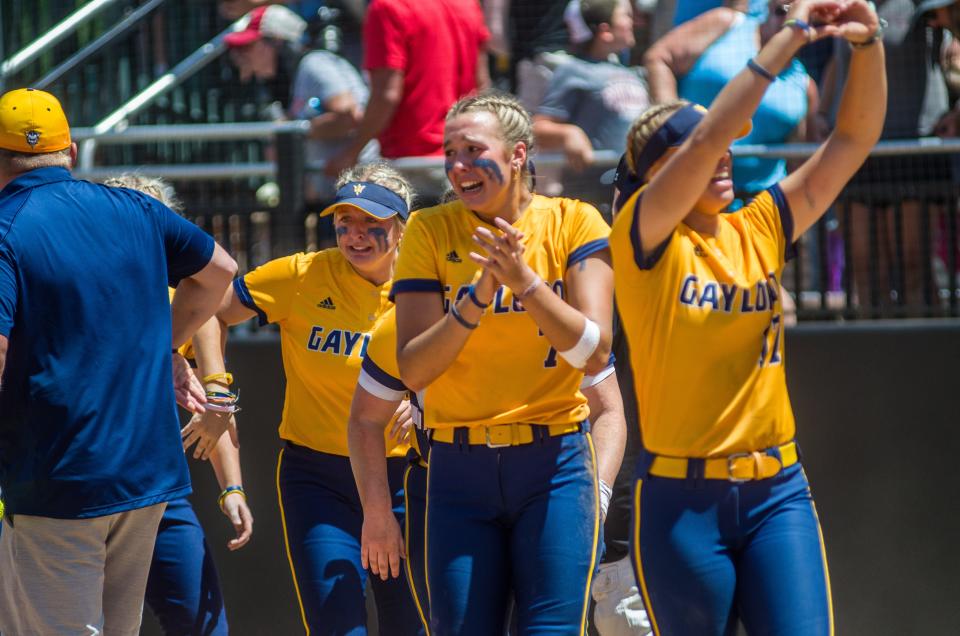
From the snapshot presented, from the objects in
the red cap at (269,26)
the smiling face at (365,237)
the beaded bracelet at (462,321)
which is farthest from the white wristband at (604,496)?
the red cap at (269,26)

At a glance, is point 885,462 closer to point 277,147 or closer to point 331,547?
point 331,547

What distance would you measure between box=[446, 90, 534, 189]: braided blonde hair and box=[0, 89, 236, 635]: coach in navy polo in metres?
1.06

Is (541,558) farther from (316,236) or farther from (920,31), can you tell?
(920,31)

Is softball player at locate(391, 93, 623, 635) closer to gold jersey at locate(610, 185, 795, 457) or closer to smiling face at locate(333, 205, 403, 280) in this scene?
gold jersey at locate(610, 185, 795, 457)

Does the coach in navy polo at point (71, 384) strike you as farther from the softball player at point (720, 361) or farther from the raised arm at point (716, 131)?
the raised arm at point (716, 131)

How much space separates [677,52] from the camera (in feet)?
21.6

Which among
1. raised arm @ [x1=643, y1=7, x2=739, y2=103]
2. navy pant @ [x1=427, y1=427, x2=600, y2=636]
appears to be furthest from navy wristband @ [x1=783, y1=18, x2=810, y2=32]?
raised arm @ [x1=643, y1=7, x2=739, y2=103]

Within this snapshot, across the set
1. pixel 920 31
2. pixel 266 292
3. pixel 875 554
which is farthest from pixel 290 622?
pixel 920 31

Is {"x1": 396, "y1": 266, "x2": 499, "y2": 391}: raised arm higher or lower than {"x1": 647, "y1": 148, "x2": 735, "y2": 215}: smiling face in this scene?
lower

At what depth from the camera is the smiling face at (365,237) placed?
4.76 m

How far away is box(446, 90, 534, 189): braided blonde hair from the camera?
3.88 meters

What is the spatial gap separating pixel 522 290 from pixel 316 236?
337 cm

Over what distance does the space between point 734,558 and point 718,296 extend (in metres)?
0.68

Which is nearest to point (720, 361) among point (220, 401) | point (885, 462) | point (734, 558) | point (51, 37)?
point (734, 558)
